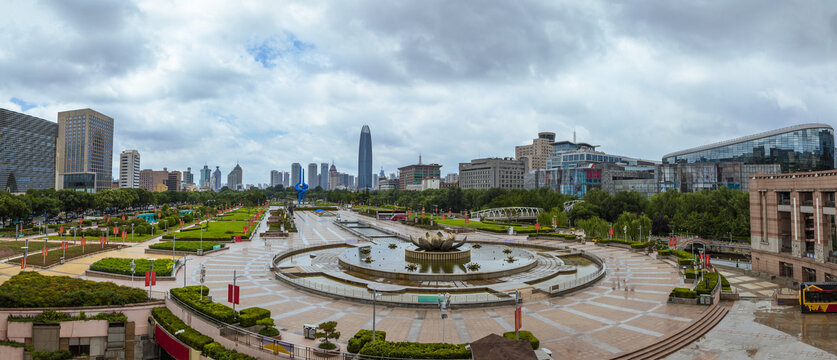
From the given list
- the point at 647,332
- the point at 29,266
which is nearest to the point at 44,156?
the point at 29,266

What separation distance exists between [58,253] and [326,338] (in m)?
40.2

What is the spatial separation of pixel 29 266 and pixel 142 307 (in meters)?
20.4

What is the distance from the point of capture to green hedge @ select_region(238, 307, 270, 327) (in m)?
21.2

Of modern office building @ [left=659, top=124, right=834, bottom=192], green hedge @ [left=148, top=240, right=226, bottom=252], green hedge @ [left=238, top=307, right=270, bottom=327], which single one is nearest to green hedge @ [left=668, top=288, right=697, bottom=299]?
green hedge @ [left=238, top=307, right=270, bottom=327]

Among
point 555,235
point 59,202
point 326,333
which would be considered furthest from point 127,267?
point 59,202

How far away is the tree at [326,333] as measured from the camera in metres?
18.7

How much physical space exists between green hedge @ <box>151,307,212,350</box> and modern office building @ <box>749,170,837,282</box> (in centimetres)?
4343

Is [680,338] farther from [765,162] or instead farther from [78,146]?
[78,146]

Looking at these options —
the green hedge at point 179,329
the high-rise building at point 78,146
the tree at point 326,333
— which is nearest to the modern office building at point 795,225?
the tree at point 326,333

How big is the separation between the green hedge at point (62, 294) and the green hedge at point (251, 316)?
359 inches

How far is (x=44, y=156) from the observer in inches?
5443

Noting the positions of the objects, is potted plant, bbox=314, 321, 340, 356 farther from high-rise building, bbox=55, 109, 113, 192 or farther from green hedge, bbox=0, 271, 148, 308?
high-rise building, bbox=55, 109, 113, 192

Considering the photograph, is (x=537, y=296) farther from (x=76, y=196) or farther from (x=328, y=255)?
(x=76, y=196)

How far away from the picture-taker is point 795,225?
116 feet
